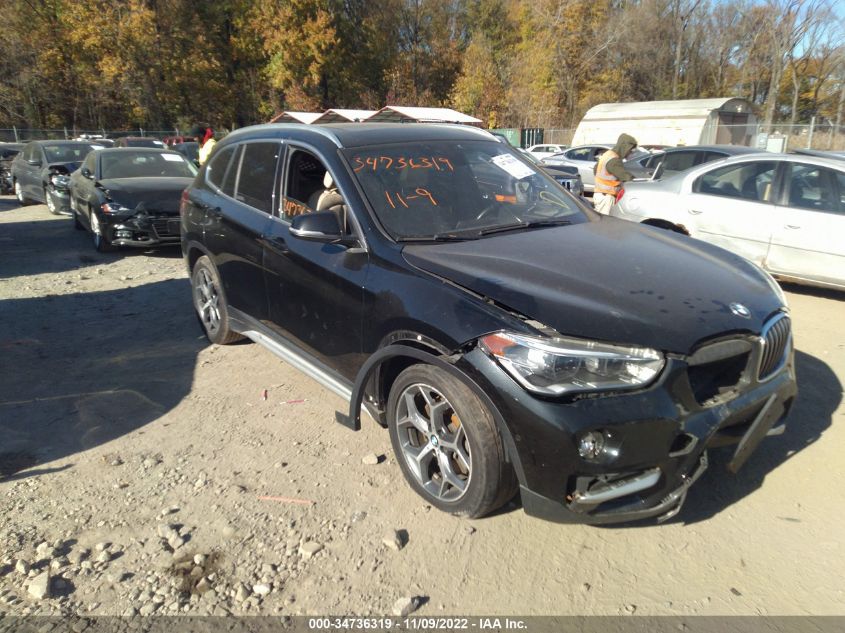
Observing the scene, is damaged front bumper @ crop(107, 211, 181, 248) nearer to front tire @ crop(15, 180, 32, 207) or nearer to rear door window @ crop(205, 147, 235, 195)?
rear door window @ crop(205, 147, 235, 195)

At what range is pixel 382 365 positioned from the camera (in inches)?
128

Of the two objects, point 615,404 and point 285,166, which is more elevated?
point 285,166

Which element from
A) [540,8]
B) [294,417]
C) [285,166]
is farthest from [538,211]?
[540,8]

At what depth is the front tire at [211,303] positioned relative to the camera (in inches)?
199

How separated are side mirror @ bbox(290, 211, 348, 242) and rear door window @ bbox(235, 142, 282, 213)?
3.31ft

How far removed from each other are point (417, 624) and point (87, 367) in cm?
386

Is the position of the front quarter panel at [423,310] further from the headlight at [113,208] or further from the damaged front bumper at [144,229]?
the headlight at [113,208]

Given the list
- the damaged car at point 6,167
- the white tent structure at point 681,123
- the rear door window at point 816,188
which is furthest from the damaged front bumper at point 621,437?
the white tent structure at point 681,123

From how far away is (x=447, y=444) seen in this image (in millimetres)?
2957

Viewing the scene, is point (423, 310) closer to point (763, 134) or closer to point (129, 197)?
point (129, 197)

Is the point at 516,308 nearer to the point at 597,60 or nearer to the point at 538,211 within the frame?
the point at 538,211

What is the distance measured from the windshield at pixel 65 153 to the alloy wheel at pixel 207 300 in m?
10.3

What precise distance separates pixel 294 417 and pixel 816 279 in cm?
549

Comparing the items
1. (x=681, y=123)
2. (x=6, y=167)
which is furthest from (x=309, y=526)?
(x=681, y=123)
